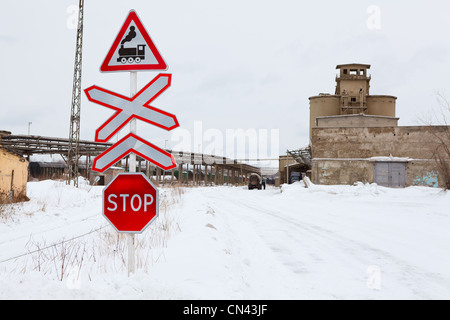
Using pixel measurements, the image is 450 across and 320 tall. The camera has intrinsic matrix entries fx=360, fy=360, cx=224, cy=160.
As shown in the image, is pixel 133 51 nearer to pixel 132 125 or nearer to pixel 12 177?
pixel 132 125

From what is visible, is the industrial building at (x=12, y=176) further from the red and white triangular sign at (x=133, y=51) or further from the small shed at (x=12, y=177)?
the red and white triangular sign at (x=133, y=51)

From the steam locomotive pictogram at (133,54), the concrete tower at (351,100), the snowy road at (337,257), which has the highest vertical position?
the concrete tower at (351,100)

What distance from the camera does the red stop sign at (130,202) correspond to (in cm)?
402

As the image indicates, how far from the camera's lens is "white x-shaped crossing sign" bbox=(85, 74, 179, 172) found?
4125 mm

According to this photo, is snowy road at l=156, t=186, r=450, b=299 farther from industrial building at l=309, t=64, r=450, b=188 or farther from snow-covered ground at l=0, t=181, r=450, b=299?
industrial building at l=309, t=64, r=450, b=188

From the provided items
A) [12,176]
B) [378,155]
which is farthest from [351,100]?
[12,176]

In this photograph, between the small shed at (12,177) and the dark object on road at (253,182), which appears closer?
the small shed at (12,177)

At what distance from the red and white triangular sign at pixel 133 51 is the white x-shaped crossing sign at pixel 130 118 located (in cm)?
24

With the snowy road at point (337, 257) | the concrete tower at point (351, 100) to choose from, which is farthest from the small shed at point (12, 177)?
the concrete tower at point (351, 100)

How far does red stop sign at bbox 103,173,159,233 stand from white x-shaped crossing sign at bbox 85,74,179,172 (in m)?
0.26

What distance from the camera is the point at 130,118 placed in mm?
4191

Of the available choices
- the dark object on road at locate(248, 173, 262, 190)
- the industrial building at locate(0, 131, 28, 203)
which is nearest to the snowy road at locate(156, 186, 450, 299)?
the industrial building at locate(0, 131, 28, 203)
